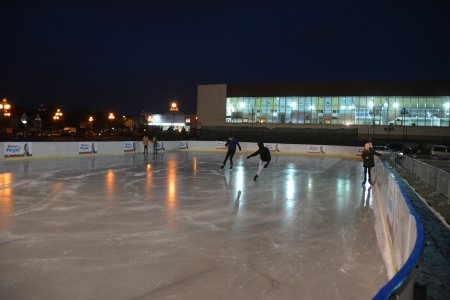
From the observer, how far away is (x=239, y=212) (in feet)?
30.4

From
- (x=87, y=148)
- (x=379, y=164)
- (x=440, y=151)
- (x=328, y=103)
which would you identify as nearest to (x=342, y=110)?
(x=328, y=103)

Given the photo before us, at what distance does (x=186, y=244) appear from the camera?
6566 mm

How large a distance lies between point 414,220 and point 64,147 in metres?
25.9

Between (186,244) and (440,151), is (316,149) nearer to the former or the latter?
(440,151)

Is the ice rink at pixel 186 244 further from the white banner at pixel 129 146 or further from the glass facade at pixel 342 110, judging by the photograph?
the glass facade at pixel 342 110

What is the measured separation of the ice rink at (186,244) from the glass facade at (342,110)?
41.8 m

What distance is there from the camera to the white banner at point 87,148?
90.4 feet

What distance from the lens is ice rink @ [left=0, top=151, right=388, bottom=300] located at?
15.6 ft

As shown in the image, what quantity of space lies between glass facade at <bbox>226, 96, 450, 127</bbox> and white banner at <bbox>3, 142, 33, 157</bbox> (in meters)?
34.1

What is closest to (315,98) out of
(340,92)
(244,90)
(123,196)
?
(340,92)

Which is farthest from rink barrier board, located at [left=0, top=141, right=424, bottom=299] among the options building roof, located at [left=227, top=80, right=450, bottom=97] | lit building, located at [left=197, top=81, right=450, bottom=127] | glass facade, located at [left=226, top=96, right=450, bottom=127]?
building roof, located at [left=227, top=80, right=450, bottom=97]

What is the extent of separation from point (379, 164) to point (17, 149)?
20.3m

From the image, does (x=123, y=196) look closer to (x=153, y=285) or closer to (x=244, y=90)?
(x=153, y=285)

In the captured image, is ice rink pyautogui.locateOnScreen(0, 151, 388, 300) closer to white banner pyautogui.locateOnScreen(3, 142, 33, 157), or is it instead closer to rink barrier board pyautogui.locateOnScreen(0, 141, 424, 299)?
rink barrier board pyautogui.locateOnScreen(0, 141, 424, 299)
